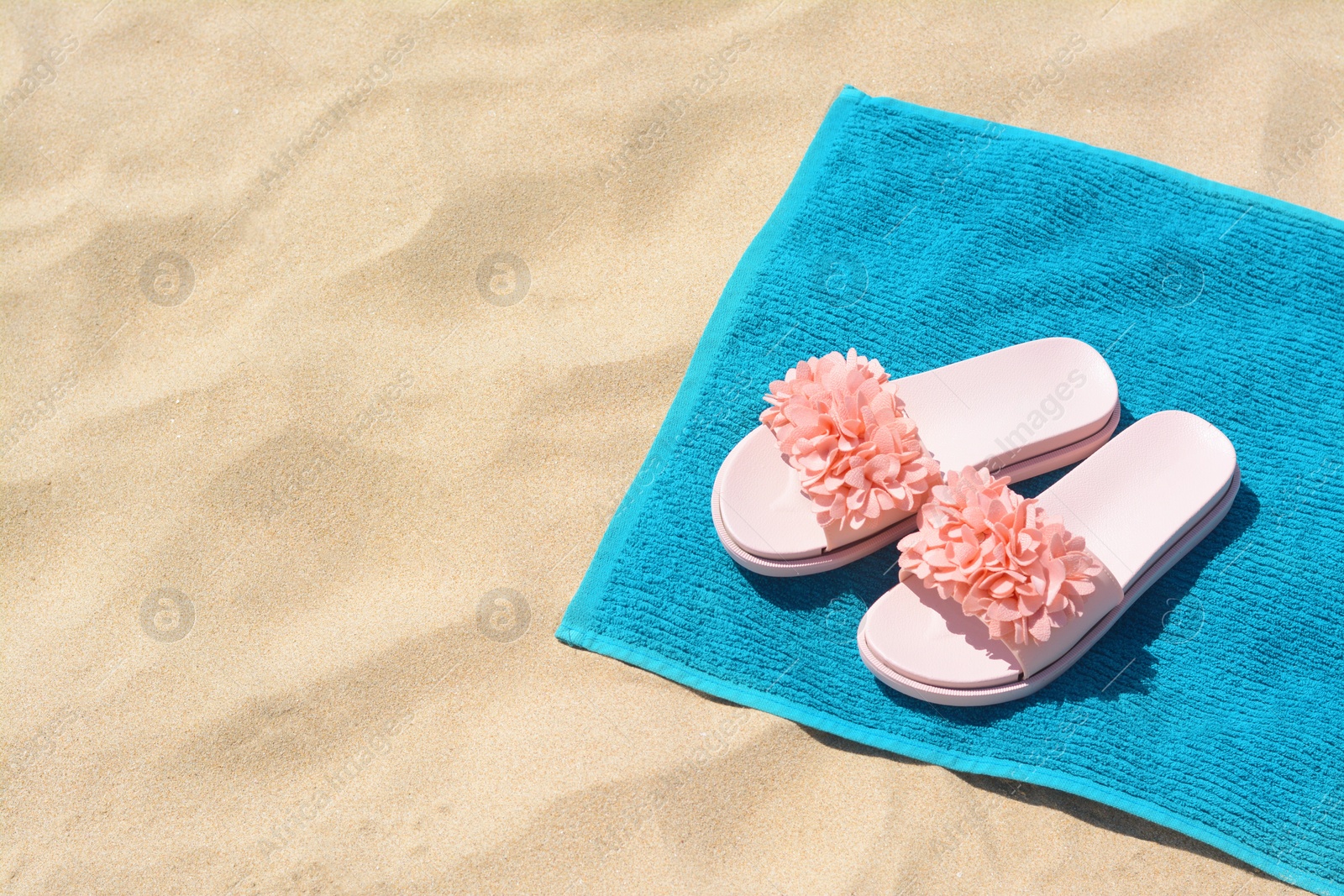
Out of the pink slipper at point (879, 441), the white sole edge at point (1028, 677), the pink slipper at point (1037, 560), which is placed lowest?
the white sole edge at point (1028, 677)

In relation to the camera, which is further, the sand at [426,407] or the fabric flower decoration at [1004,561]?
the sand at [426,407]

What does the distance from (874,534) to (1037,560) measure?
8.9 inches

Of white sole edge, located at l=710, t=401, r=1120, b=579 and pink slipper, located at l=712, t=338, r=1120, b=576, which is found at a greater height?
pink slipper, located at l=712, t=338, r=1120, b=576

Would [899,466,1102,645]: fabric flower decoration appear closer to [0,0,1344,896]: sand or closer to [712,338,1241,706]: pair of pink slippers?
[712,338,1241,706]: pair of pink slippers

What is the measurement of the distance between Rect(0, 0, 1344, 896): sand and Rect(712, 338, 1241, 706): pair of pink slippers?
0.19 meters

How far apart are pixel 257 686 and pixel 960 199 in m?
1.29

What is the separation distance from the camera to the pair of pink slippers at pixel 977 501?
→ 4.17ft

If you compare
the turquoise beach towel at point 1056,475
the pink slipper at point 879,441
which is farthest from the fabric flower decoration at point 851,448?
the turquoise beach towel at point 1056,475

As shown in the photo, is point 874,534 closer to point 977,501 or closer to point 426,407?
point 977,501

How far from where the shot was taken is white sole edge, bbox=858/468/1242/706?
52.8 inches

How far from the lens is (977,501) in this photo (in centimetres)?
128

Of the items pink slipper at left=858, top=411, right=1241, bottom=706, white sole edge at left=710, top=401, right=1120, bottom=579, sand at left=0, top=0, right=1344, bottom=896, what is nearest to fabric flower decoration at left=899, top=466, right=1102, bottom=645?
pink slipper at left=858, top=411, right=1241, bottom=706

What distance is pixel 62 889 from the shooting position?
1.35 m

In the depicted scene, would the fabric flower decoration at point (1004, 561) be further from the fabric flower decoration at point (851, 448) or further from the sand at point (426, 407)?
the sand at point (426, 407)
